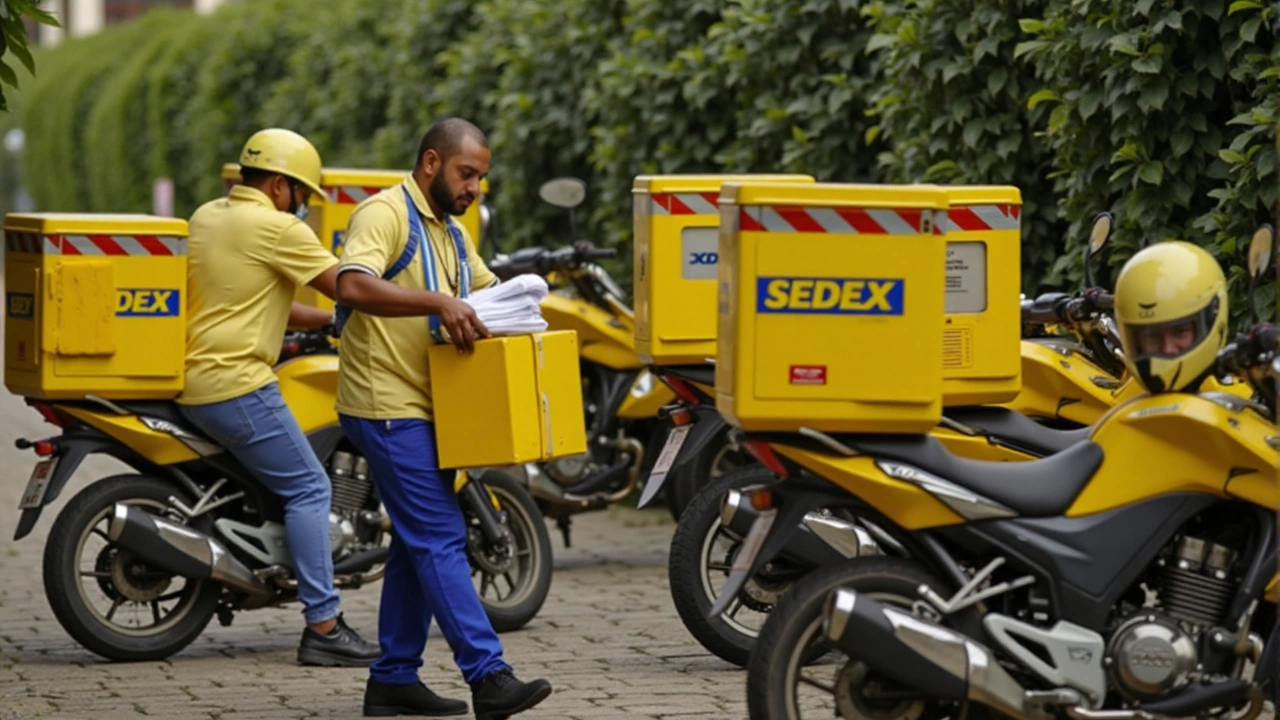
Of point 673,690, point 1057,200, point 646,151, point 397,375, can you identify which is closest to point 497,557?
point 673,690

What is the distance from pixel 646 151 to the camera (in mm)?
12492

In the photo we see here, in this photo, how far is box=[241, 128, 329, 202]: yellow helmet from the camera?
786 centimetres

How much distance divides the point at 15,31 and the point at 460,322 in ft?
6.69

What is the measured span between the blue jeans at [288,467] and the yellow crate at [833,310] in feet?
9.05

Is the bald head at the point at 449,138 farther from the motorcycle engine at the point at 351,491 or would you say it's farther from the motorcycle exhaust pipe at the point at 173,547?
the motorcycle engine at the point at 351,491

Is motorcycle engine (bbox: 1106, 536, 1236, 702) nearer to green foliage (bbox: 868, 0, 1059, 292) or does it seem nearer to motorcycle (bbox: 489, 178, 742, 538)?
green foliage (bbox: 868, 0, 1059, 292)

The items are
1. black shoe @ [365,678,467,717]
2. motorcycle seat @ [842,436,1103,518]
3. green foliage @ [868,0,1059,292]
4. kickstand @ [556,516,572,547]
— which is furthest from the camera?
kickstand @ [556,516,572,547]

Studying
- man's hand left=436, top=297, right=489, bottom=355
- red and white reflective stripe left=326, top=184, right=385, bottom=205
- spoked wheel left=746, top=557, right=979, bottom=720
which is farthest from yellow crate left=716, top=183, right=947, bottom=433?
red and white reflective stripe left=326, top=184, right=385, bottom=205

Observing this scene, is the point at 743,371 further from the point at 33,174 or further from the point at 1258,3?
the point at 33,174

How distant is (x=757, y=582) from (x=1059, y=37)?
2.60 m

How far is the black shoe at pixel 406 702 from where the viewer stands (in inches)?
271

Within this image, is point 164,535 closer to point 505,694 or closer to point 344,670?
point 344,670

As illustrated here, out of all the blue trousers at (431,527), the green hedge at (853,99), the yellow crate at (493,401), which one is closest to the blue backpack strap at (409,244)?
the yellow crate at (493,401)

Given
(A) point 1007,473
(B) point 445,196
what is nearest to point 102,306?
(B) point 445,196
